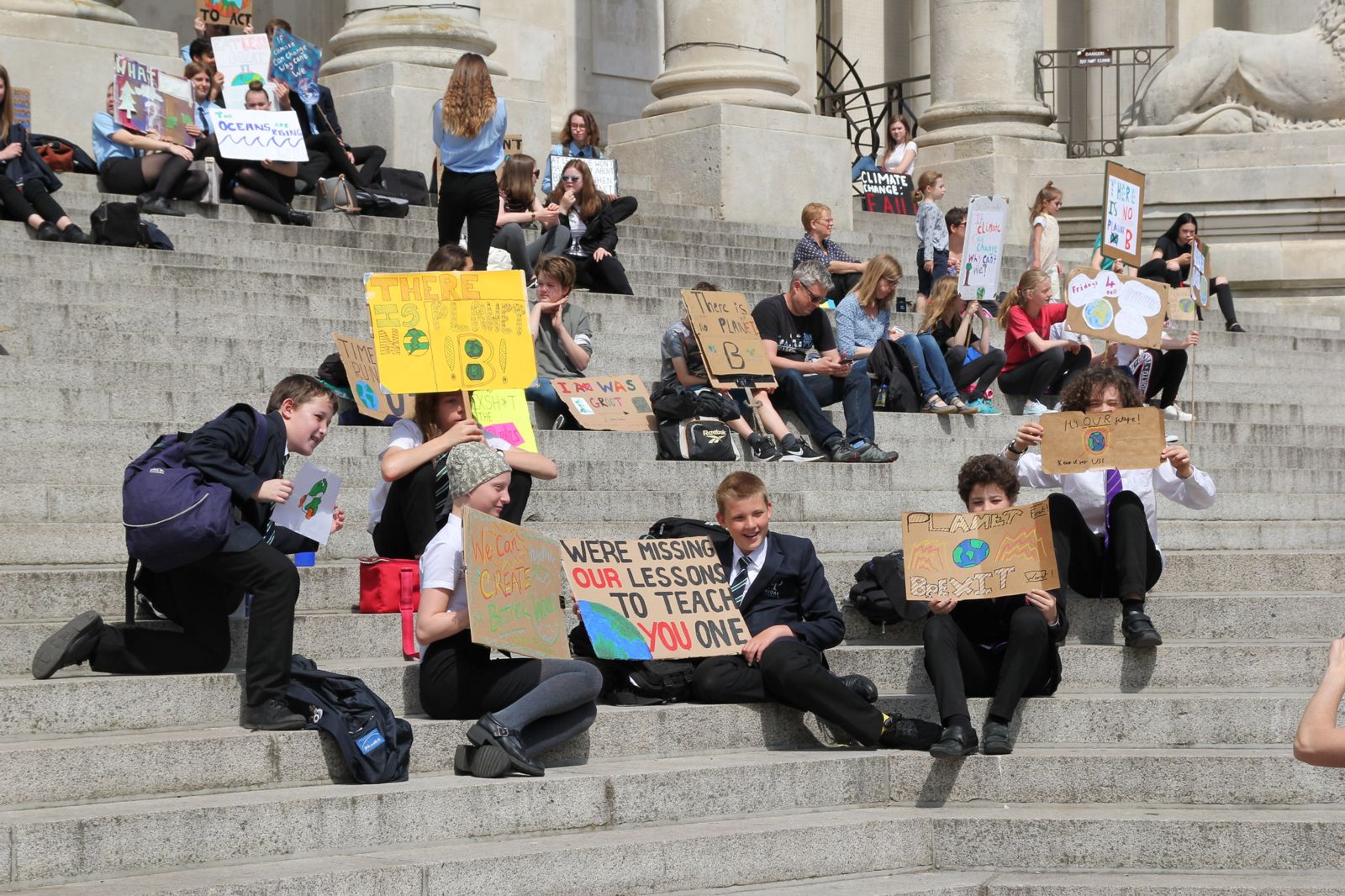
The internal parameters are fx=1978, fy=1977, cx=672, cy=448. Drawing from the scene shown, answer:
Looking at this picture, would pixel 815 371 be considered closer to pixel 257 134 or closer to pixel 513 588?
pixel 257 134

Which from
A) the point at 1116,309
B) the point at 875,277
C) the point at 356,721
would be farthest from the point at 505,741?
the point at 875,277

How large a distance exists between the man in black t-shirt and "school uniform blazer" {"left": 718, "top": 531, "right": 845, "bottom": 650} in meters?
2.96

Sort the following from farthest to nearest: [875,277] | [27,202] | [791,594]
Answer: [875,277] → [27,202] → [791,594]

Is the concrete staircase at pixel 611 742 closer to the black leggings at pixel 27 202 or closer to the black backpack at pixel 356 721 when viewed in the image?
the black backpack at pixel 356 721

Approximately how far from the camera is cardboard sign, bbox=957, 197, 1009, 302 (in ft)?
40.9

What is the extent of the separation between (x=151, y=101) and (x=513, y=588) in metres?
7.56

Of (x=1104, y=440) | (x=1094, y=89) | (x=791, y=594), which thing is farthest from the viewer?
(x=1094, y=89)

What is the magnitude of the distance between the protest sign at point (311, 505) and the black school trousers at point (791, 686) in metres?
1.45

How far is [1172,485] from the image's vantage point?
798 centimetres

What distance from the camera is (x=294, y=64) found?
14.5m

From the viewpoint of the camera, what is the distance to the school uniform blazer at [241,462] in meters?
6.29

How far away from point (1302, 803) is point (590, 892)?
100 inches

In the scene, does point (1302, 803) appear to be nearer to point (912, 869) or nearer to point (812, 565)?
point (912, 869)

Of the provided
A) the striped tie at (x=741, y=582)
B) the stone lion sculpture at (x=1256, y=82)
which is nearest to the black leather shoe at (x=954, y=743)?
the striped tie at (x=741, y=582)
